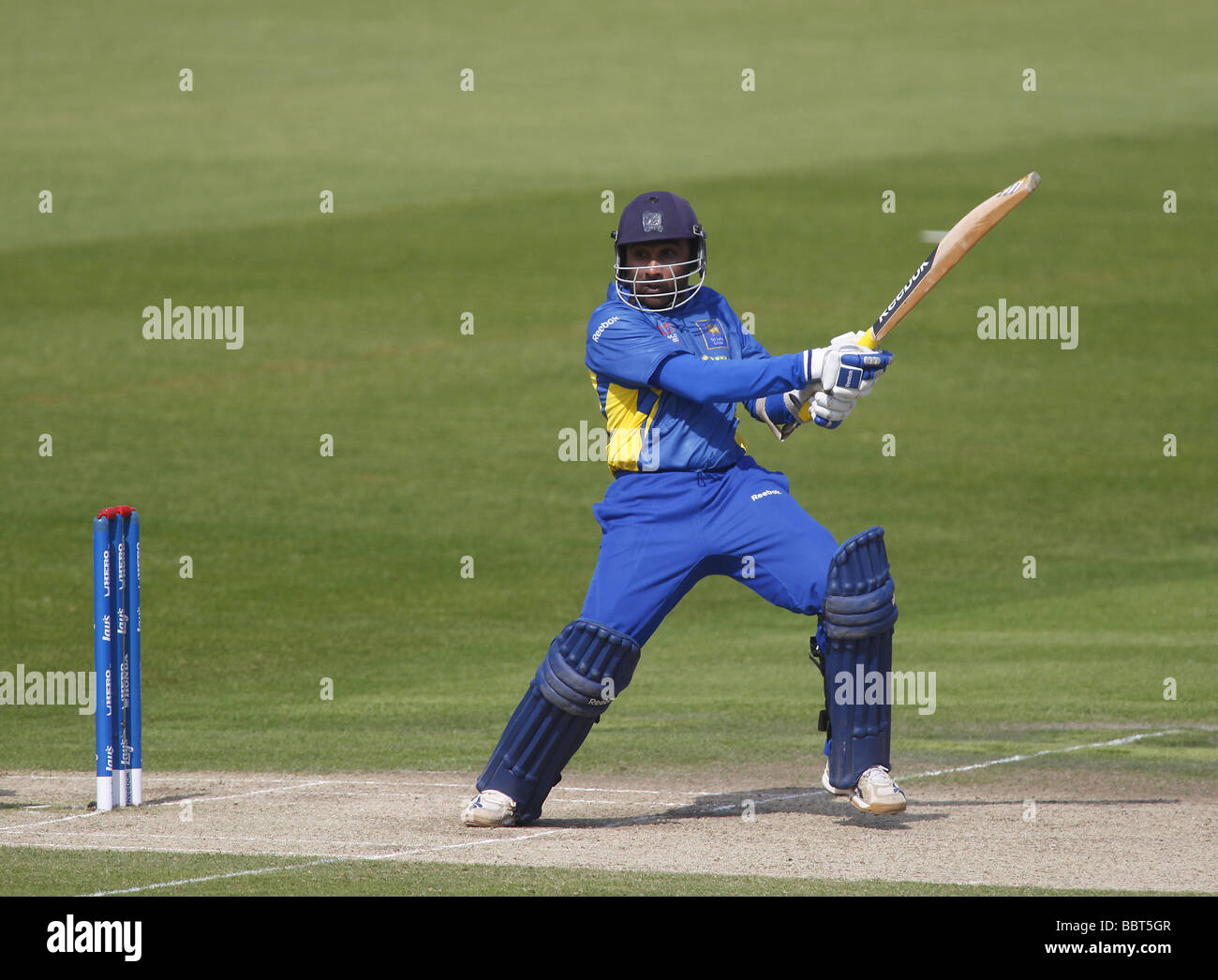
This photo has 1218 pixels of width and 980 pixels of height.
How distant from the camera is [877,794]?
729 cm

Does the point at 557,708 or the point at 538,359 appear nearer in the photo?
the point at 557,708

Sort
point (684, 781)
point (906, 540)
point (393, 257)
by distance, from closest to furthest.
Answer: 1. point (684, 781)
2. point (906, 540)
3. point (393, 257)

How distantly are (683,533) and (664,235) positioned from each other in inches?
45.2

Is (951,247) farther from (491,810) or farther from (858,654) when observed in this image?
(491,810)

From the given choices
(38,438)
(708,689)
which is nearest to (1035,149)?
(38,438)

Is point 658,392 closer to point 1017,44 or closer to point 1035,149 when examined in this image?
point 1035,149

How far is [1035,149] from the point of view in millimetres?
37531

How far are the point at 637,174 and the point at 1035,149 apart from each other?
7.76 m

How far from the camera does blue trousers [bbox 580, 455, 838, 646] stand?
7.48 metres

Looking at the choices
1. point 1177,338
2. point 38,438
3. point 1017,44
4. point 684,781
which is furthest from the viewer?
point 1017,44
